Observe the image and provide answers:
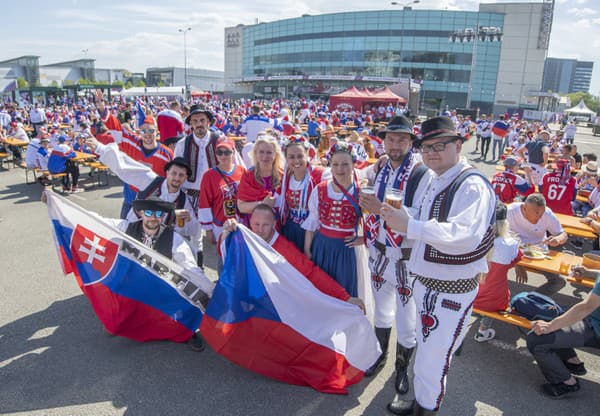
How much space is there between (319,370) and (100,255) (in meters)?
2.26

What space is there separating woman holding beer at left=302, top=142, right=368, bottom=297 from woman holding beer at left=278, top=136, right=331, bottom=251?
0.39 ft

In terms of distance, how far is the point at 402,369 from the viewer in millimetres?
3379

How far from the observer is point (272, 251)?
3.24 m

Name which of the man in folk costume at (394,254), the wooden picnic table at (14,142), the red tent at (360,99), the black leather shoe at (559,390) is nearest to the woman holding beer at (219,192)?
the man in folk costume at (394,254)

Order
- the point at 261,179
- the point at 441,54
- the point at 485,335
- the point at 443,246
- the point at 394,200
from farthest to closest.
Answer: the point at 441,54
the point at 485,335
the point at 261,179
the point at 394,200
the point at 443,246

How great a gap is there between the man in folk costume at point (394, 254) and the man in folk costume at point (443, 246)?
19.1 inches

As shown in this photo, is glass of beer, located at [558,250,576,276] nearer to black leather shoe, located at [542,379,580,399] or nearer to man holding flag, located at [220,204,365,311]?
black leather shoe, located at [542,379,580,399]

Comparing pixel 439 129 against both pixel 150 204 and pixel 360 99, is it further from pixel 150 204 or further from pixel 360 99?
pixel 360 99

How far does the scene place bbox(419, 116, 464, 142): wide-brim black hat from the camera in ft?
7.86

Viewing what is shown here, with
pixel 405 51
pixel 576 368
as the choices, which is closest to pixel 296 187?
pixel 576 368

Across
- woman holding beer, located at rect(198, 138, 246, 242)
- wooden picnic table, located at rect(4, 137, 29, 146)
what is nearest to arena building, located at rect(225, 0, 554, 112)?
wooden picnic table, located at rect(4, 137, 29, 146)

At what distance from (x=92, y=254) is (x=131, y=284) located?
496 mm

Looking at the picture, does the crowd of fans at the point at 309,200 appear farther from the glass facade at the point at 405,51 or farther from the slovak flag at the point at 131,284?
the glass facade at the point at 405,51

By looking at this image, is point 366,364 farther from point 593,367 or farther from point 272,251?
point 593,367
